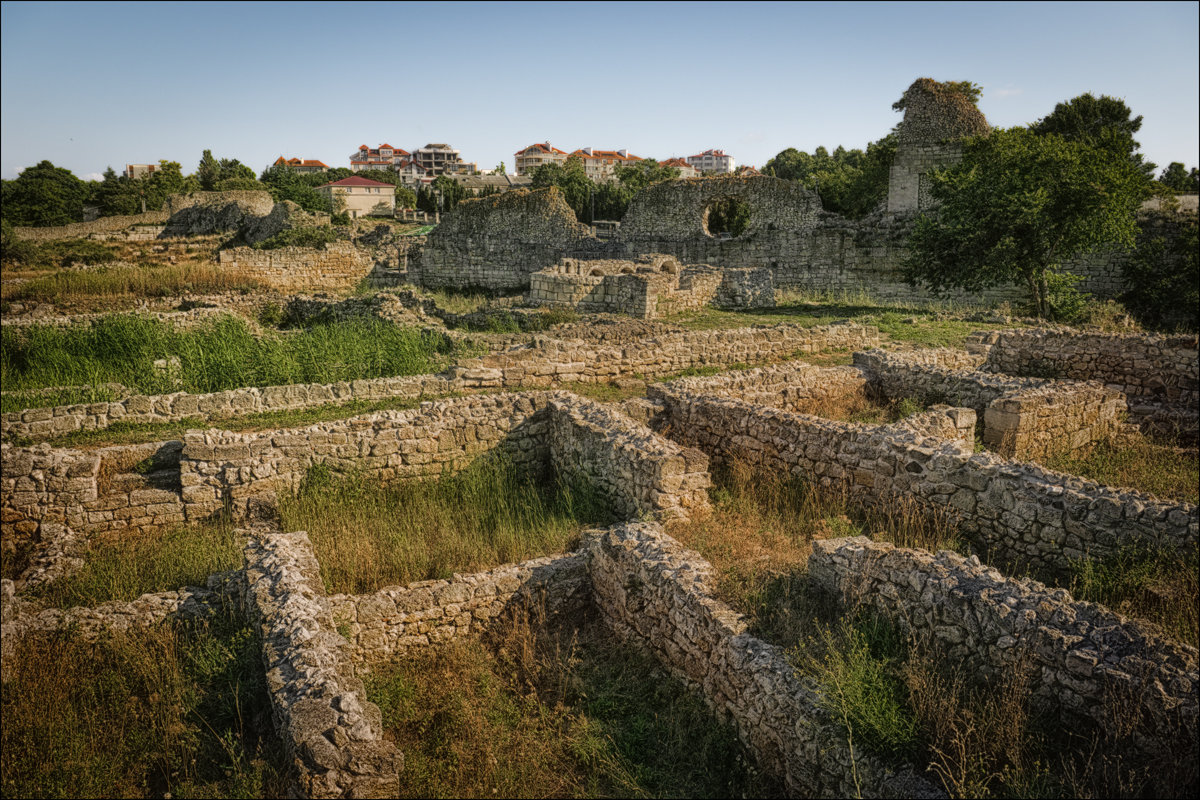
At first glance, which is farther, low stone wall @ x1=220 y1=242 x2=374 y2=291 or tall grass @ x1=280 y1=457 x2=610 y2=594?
low stone wall @ x1=220 y1=242 x2=374 y2=291

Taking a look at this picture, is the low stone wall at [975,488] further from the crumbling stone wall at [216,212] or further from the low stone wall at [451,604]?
the crumbling stone wall at [216,212]

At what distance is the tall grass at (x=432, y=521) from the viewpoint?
6656 millimetres

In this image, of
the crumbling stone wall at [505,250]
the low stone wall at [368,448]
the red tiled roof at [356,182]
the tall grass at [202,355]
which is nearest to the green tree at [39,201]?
the red tiled roof at [356,182]

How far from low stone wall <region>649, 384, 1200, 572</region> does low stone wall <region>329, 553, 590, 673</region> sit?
3.21 metres

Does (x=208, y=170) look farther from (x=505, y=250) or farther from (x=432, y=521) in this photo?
(x=432, y=521)

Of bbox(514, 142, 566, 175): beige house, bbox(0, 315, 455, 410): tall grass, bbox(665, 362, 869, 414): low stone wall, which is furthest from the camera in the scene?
bbox(514, 142, 566, 175): beige house

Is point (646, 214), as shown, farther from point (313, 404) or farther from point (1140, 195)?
point (313, 404)

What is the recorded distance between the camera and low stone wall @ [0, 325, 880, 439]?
9711mm

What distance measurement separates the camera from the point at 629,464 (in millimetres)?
7512

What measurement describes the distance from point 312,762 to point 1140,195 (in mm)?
22692

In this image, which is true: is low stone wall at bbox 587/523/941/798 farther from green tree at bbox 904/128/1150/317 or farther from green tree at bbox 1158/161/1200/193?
green tree at bbox 1158/161/1200/193

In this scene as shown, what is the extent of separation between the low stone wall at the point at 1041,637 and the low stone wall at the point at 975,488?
5.97 feet

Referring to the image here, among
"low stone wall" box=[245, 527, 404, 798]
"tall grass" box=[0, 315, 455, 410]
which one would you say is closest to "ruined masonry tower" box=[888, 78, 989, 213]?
"tall grass" box=[0, 315, 455, 410]

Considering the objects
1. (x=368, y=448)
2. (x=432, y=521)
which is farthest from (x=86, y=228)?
(x=432, y=521)
